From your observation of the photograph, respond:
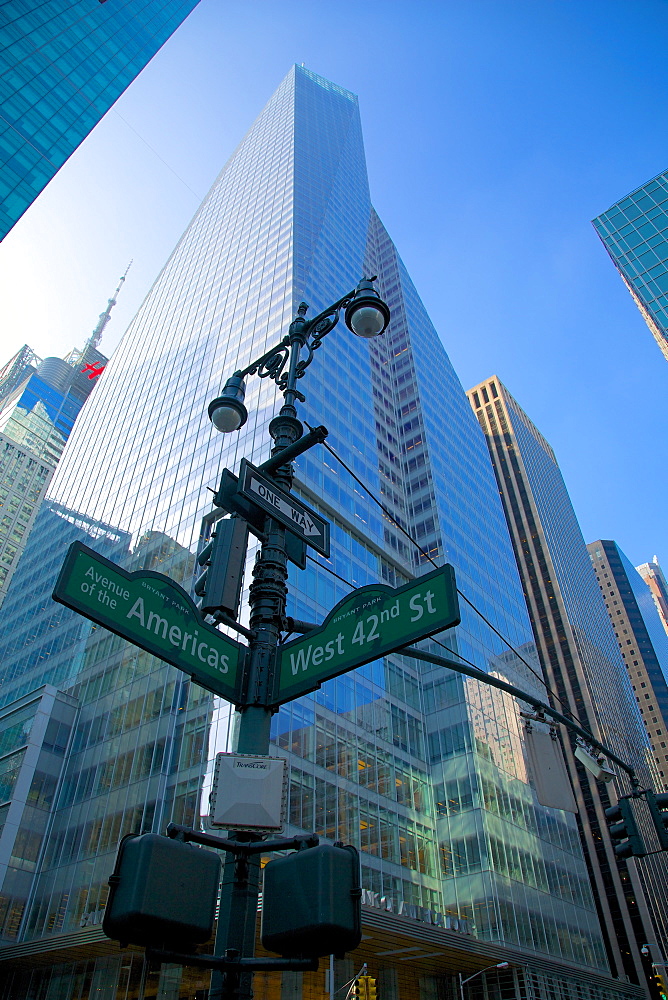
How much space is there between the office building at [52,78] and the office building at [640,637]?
137827 millimetres

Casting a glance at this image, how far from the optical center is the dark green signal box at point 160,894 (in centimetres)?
289

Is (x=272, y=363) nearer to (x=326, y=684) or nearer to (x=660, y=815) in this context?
(x=660, y=815)

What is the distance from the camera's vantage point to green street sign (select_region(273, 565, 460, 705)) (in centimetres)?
479

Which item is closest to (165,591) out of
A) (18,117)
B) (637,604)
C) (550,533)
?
(18,117)

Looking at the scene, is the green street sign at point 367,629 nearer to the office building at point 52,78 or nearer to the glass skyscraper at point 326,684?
the glass skyscraper at point 326,684

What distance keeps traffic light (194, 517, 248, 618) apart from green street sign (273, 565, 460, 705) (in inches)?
27.1

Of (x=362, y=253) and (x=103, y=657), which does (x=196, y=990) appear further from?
(x=362, y=253)

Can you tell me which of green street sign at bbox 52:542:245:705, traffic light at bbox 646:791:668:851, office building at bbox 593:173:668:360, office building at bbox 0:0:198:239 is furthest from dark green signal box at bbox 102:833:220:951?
office building at bbox 593:173:668:360

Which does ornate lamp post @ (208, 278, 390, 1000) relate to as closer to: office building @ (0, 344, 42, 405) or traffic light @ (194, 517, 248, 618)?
traffic light @ (194, 517, 248, 618)

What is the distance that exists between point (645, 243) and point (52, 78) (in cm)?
6941

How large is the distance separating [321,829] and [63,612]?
2930 centimetres

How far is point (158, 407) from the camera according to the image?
200 ft

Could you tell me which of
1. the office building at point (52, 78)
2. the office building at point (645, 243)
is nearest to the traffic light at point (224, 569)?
the office building at point (52, 78)

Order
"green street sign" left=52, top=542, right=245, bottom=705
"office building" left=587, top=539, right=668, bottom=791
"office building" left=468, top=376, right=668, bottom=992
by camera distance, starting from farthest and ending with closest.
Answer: "office building" left=587, top=539, right=668, bottom=791, "office building" left=468, top=376, right=668, bottom=992, "green street sign" left=52, top=542, right=245, bottom=705
